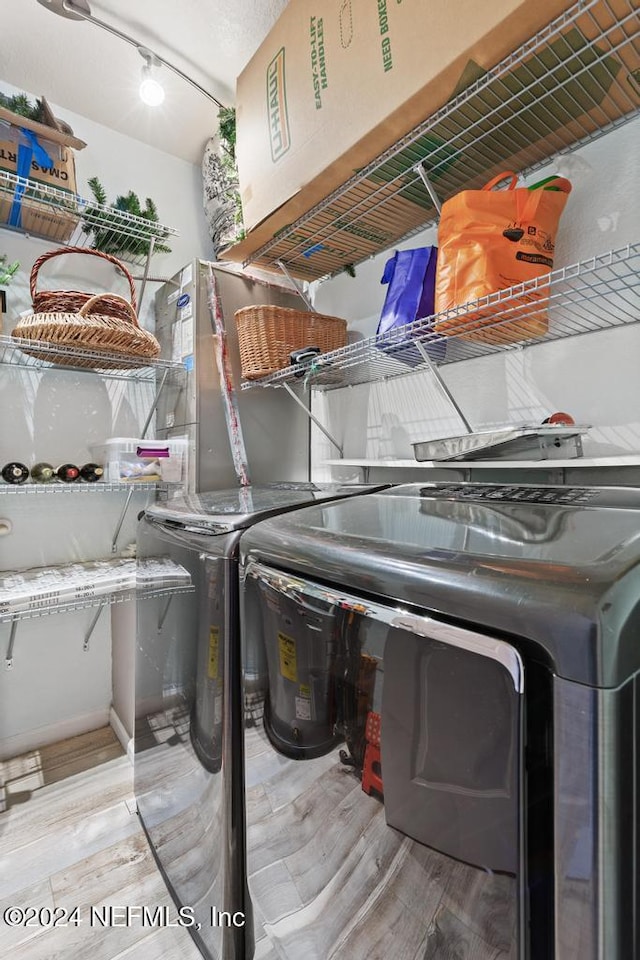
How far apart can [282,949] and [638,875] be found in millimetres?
734

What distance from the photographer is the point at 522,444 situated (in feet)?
3.64

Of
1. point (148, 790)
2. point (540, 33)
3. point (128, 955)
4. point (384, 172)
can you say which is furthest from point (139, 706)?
point (540, 33)

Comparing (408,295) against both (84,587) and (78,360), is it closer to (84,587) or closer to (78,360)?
(78,360)

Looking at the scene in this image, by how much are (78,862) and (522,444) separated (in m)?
1.83

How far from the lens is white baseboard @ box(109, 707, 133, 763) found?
77.5 inches

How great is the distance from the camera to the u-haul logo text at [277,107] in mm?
1324

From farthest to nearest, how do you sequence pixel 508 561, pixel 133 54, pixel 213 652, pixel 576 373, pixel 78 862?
pixel 133 54 → pixel 78 862 → pixel 576 373 → pixel 213 652 → pixel 508 561

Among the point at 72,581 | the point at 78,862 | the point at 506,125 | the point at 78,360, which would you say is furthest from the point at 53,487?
the point at 506,125

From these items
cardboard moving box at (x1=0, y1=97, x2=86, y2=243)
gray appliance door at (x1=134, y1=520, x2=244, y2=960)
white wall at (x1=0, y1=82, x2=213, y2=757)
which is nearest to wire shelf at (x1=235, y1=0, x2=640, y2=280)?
cardboard moving box at (x1=0, y1=97, x2=86, y2=243)

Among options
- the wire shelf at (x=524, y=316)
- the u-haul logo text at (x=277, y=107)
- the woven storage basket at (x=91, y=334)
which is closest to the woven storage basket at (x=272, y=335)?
the wire shelf at (x=524, y=316)

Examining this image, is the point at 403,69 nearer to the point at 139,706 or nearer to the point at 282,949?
the point at 282,949

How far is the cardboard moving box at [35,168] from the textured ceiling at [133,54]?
0.30 meters

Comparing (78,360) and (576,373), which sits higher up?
(78,360)

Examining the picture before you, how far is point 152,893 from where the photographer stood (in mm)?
1341
